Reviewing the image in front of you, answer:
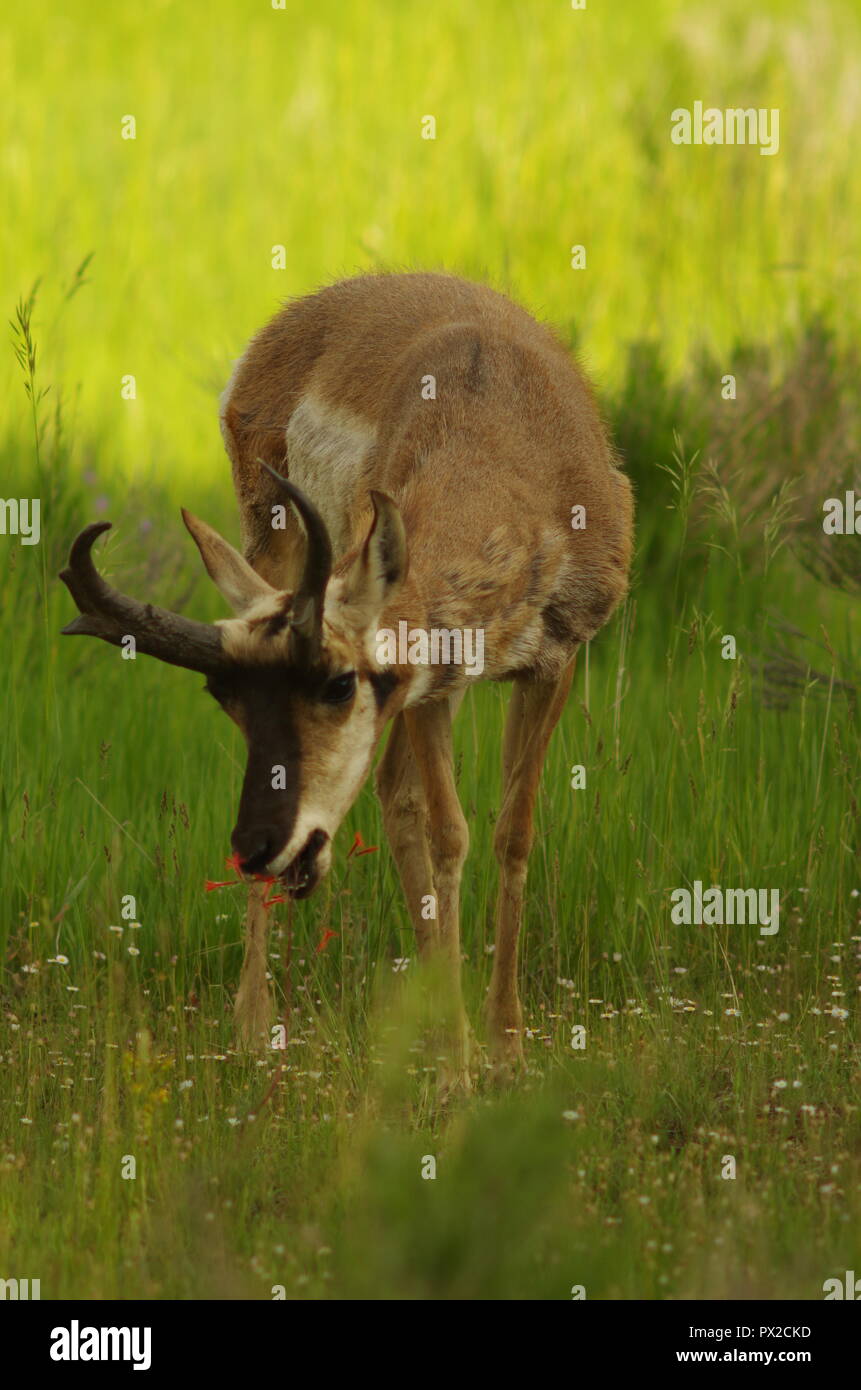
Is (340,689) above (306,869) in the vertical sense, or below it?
above

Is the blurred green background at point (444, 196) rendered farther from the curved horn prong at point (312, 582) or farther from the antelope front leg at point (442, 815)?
the curved horn prong at point (312, 582)

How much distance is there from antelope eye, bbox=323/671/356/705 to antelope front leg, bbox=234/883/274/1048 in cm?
128

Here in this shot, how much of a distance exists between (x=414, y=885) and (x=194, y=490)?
14.9 ft

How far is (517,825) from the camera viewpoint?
5.98 meters

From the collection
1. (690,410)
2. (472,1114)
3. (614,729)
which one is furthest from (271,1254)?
(690,410)

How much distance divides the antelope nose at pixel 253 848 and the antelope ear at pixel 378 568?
66 cm

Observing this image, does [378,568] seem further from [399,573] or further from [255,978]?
[255,978]

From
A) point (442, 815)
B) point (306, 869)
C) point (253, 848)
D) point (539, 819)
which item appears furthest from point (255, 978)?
point (253, 848)

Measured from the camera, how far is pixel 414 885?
20.2 ft

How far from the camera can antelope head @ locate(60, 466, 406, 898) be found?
4.38 metres

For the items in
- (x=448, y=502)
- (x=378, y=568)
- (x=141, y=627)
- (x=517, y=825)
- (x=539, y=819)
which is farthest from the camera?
(x=539, y=819)

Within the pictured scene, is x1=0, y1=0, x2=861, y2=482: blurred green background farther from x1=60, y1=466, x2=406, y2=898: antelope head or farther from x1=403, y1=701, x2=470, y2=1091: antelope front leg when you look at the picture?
x1=60, y1=466, x2=406, y2=898: antelope head

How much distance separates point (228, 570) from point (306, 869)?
795 millimetres

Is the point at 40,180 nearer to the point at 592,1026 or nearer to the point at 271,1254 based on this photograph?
the point at 592,1026
